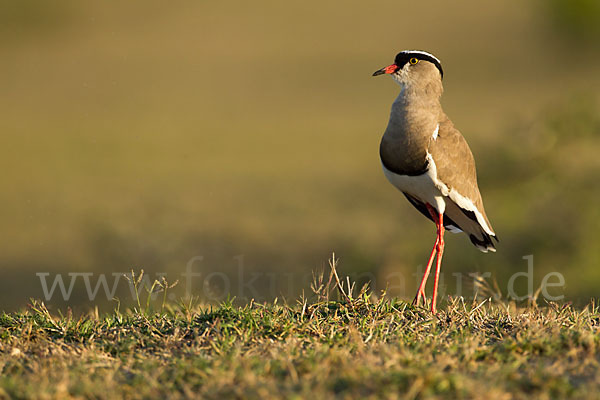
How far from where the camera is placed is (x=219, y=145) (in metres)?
20.1

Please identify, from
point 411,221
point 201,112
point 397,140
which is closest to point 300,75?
point 201,112

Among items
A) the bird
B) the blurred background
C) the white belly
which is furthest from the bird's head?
the blurred background

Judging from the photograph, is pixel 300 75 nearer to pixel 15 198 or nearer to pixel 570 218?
pixel 15 198

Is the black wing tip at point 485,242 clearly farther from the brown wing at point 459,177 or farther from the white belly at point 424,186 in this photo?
the white belly at point 424,186

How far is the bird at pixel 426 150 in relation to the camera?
496 centimetres

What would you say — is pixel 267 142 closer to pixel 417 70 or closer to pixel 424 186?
pixel 417 70

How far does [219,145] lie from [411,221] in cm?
1160

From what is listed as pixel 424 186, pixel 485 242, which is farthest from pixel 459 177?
pixel 485 242

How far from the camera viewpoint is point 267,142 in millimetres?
20656

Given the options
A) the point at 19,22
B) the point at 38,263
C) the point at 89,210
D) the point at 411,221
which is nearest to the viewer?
the point at 411,221

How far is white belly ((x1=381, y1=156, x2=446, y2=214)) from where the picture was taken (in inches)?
196

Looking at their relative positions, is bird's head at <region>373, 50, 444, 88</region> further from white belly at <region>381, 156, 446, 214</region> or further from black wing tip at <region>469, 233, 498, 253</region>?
black wing tip at <region>469, 233, 498, 253</region>

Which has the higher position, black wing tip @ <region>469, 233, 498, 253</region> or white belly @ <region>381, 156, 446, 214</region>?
white belly @ <region>381, 156, 446, 214</region>

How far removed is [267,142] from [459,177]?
15647mm
